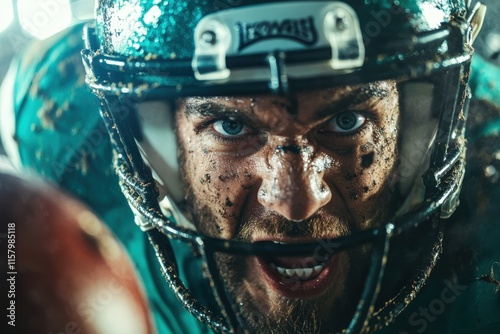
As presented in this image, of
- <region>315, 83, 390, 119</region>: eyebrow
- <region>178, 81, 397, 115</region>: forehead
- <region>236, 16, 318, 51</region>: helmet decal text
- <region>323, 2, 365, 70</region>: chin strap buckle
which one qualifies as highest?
<region>236, 16, 318, 51</region>: helmet decal text

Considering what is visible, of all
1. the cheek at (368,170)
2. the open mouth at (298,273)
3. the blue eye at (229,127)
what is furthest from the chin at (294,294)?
the blue eye at (229,127)

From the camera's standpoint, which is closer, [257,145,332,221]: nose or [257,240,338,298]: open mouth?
[257,145,332,221]: nose

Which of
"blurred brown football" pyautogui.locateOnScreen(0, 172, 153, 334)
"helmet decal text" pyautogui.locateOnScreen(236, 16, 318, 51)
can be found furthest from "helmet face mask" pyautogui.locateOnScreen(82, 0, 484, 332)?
"blurred brown football" pyautogui.locateOnScreen(0, 172, 153, 334)

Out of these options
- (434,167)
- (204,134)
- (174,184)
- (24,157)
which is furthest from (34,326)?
(434,167)

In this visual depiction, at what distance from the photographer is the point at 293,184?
2.78 ft

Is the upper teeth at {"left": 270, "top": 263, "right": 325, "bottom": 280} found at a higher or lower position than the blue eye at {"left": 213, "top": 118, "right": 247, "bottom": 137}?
lower

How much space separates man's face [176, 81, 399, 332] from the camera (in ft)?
2.80

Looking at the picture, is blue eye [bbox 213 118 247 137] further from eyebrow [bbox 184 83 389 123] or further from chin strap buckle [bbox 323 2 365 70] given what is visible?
chin strap buckle [bbox 323 2 365 70]

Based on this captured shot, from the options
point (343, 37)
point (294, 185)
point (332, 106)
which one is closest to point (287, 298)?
point (294, 185)

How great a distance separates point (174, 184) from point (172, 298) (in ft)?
1.14

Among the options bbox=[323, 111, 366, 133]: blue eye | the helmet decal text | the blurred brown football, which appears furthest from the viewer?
the blurred brown football

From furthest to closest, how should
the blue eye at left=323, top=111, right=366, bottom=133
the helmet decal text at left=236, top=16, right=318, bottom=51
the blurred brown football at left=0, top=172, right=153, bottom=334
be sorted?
1. the blurred brown football at left=0, top=172, right=153, bottom=334
2. the blue eye at left=323, top=111, right=366, bottom=133
3. the helmet decal text at left=236, top=16, right=318, bottom=51

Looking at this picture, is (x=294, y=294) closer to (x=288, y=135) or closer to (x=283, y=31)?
(x=288, y=135)

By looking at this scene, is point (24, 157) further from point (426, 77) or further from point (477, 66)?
point (477, 66)
